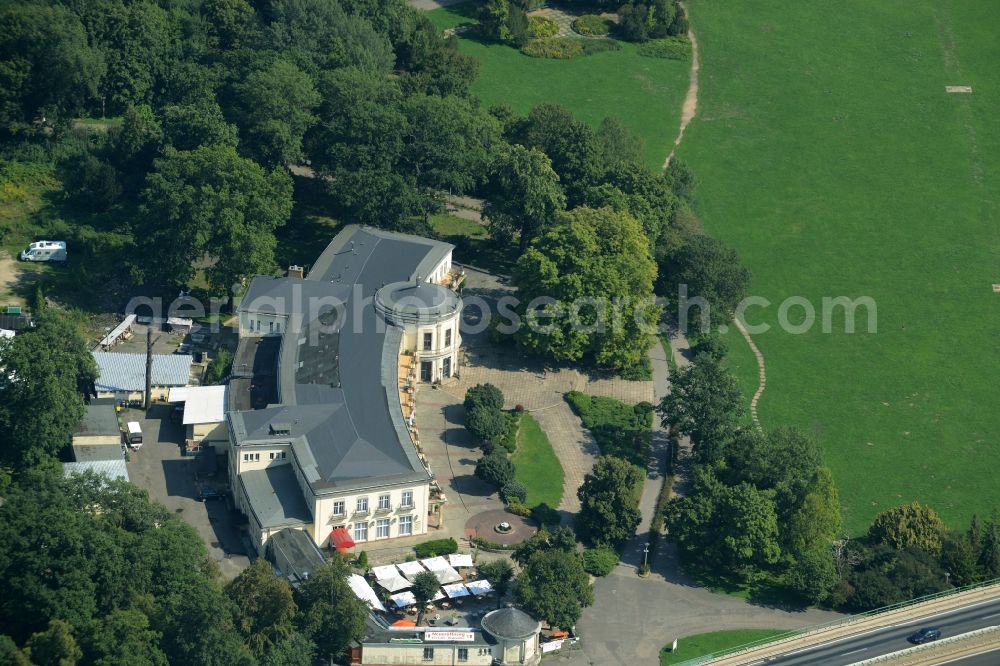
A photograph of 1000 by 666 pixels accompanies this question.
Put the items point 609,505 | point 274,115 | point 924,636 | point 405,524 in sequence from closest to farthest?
1. point 924,636
2. point 405,524
3. point 609,505
4. point 274,115

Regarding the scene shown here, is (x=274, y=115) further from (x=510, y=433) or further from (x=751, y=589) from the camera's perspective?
(x=751, y=589)

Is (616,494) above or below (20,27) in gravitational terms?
below

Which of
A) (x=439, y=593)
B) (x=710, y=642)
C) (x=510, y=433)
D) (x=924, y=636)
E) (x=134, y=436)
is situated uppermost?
(x=924, y=636)

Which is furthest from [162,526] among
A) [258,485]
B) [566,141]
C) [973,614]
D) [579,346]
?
[566,141]

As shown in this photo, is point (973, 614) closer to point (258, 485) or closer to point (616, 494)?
point (616, 494)

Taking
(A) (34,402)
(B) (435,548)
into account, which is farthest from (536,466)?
(A) (34,402)
